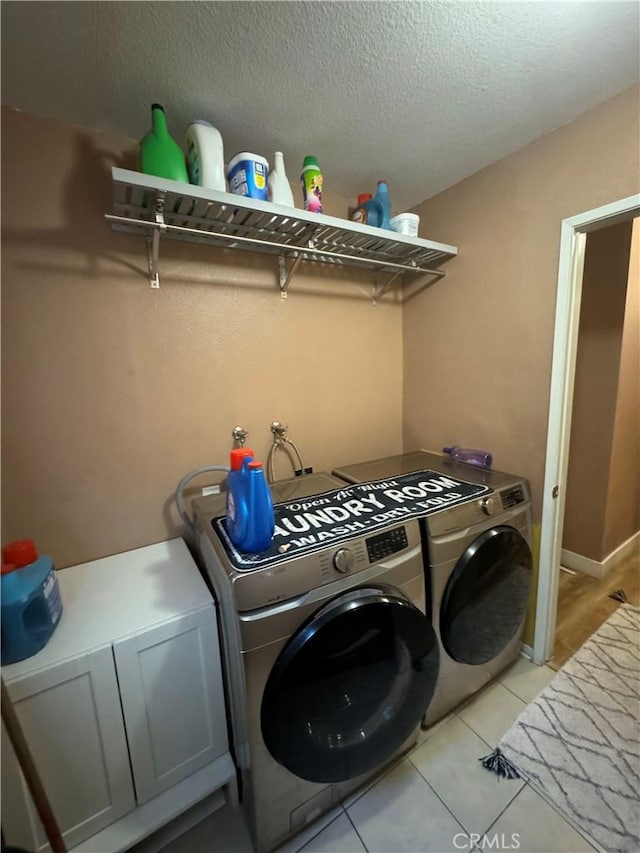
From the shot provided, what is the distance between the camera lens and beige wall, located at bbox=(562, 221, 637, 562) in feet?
6.82

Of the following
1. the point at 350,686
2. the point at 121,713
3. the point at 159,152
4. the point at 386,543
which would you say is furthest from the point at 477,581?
the point at 159,152

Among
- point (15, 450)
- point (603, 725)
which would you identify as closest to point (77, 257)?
point (15, 450)

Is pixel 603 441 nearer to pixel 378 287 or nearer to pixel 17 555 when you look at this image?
pixel 378 287

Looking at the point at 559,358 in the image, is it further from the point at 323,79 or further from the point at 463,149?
the point at 323,79

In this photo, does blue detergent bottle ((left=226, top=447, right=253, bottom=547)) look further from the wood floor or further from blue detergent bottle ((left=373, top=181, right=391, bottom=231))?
the wood floor

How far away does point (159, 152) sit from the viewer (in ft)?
3.54

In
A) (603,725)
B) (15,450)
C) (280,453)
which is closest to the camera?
(15,450)

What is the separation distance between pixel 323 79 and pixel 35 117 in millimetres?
984

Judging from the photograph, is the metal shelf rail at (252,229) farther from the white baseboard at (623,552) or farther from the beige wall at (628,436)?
the white baseboard at (623,552)

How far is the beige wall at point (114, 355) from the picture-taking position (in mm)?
1173

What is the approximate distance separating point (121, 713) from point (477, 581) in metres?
1.24

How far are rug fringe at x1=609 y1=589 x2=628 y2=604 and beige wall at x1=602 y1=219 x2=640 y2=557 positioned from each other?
253 mm

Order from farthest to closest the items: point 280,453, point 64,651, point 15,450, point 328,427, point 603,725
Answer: point 328,427, point 280,453, point 603,725, point 15,450, point 64,651

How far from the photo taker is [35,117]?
1141 millimetres
